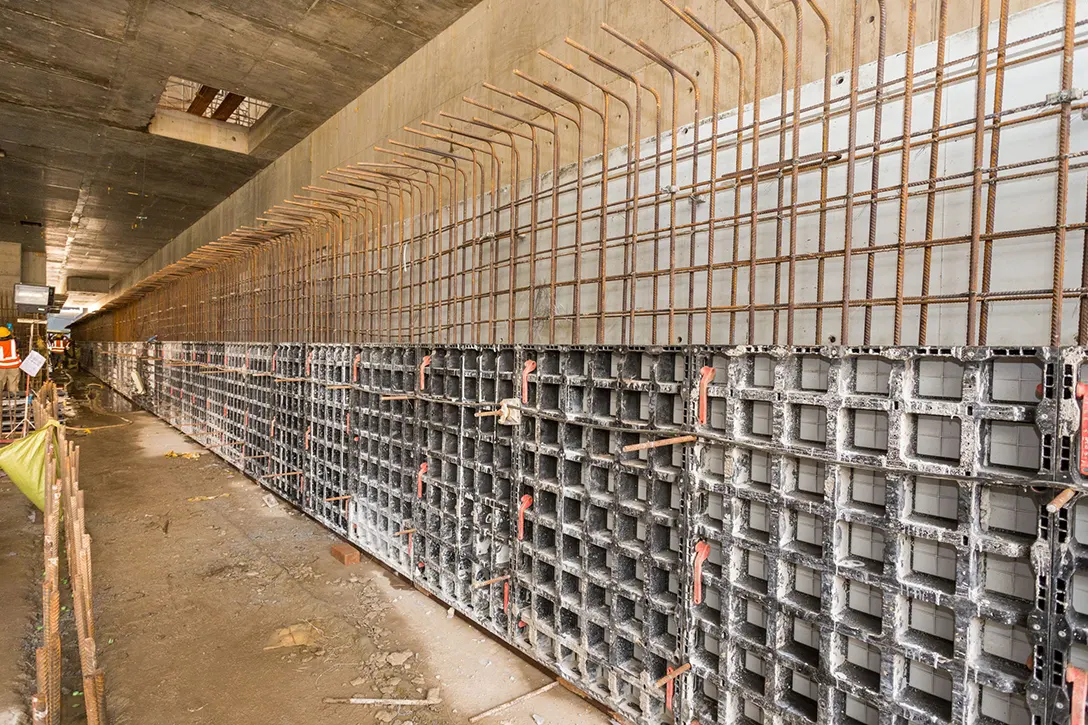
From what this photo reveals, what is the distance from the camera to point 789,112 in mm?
3840

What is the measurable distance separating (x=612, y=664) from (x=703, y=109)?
13.3 feet

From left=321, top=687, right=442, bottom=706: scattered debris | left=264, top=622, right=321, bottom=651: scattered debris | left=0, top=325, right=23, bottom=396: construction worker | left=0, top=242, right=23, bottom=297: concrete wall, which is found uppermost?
left=0, top=242, right=23, bottom=297: concrete wall

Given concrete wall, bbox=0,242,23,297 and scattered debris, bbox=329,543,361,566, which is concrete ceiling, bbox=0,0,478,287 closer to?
scattered debris, bbox=329,543,361,566

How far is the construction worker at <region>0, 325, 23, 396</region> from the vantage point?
1316cm

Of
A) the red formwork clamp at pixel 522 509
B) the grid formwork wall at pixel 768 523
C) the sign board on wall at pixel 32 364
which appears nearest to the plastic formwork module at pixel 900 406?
the grid formwork wall at pixel 768 523

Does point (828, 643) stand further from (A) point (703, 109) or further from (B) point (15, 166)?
(B) point (15, 166)

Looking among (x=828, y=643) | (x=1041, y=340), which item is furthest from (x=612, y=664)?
(x=1041, y=340)

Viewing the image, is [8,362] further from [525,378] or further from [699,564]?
[699,564]

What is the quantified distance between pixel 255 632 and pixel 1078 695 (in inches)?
214

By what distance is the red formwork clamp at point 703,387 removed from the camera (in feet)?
11.5

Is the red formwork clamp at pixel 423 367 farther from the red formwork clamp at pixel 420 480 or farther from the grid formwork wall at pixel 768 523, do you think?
the red formwork clamp at pixel 420 480

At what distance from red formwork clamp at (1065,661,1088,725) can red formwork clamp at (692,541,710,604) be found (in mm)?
1671

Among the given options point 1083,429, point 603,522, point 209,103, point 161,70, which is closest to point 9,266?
point 209,103

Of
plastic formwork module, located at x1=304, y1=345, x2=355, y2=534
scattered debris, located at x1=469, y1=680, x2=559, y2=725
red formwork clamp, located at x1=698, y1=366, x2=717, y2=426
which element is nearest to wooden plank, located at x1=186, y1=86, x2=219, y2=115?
plastic formwork module, located at x1=304, y1=345, x2=355, y2=534
